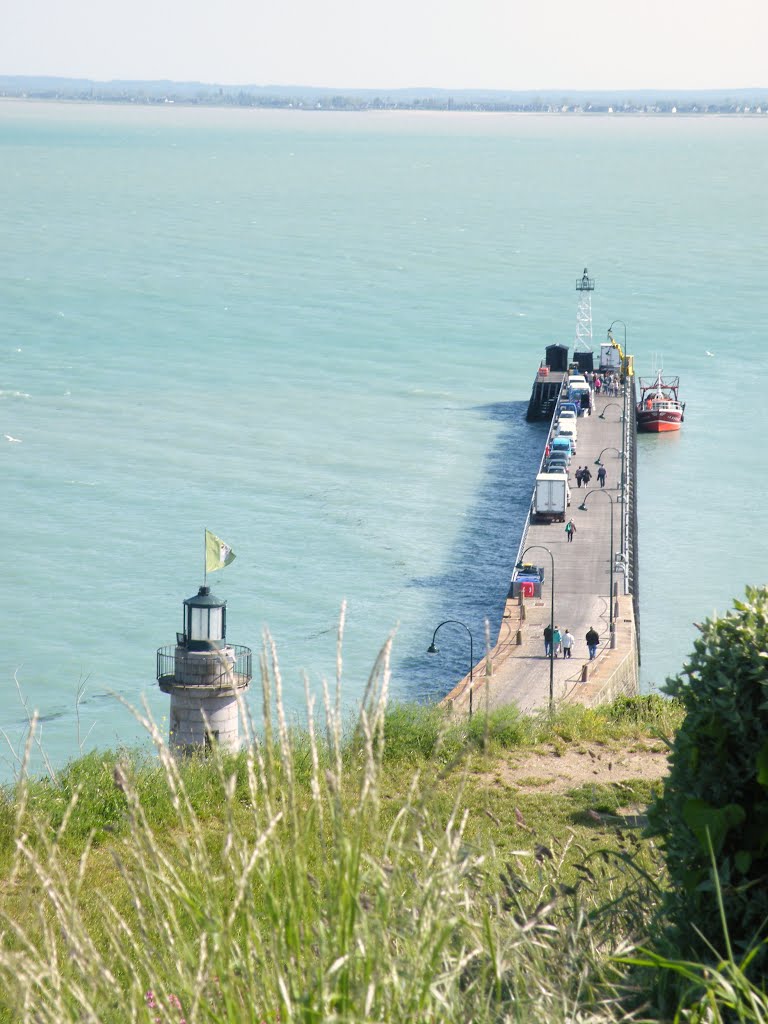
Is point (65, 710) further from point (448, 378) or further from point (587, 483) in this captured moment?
point (448, 378)

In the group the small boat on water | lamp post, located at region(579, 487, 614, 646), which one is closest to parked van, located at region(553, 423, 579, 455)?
lamp post, located at region(579, 487, 614, 646)

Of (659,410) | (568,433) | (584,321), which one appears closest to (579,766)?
(568,433)

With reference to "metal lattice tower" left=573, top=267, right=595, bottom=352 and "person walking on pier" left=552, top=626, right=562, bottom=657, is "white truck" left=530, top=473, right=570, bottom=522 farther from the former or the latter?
"metal lattice tower" left=573, top=267, right=595, bottom=352

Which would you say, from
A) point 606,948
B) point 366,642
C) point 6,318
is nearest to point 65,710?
point 366,642

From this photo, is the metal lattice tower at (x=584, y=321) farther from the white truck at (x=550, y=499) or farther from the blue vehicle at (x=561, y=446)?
the white truck at (x=550, y=499)

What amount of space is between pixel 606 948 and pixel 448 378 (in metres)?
76.0

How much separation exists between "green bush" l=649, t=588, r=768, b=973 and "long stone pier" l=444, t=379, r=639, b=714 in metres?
14.8

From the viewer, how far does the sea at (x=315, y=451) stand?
38.7 m

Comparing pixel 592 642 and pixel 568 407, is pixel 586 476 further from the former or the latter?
pixel 592 642

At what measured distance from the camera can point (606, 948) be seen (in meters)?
5.85

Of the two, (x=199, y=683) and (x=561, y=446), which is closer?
(x=199, y=683)

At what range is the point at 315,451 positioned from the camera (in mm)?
61594

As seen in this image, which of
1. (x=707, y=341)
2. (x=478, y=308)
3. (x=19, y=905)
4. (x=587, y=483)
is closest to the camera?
(x=19, y=905)

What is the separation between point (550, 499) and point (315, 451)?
54.7 ft
